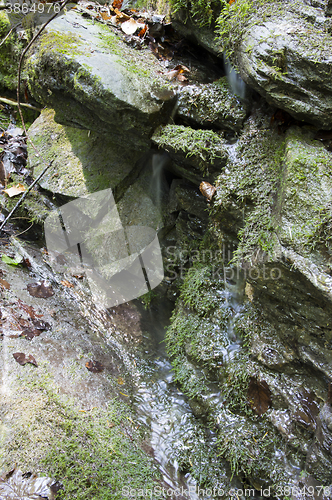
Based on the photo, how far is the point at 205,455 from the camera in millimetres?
2902

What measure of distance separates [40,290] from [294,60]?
3.69 meters

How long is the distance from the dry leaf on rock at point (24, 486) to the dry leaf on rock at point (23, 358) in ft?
2.98

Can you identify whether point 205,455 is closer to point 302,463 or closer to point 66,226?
point 302,463

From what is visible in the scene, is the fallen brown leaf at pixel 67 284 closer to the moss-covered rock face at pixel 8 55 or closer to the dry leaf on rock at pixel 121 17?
the dry leaf on rock at pixel 121 17

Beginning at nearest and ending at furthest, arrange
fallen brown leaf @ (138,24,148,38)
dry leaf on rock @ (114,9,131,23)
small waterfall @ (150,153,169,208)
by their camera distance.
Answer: fallen brown leaf @ (138,24,148,38) < dry leaf on rock @ (114,9,131,23) < small waterfall @ (150,153,169,208)

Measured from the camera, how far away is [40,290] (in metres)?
3.72

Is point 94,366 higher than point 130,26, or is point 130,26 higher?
point 130,26

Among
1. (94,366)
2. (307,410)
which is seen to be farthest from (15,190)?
(307,410)

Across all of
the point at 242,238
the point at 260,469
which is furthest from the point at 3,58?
the point at 260,469

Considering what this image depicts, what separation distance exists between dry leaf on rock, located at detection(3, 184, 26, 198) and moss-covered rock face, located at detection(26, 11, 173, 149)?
1.58 meters

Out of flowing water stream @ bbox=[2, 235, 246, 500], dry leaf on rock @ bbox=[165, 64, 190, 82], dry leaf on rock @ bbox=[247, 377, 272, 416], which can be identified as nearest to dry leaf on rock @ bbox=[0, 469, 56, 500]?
flowing water stream @ bbox=[2, 235, 246, 500]

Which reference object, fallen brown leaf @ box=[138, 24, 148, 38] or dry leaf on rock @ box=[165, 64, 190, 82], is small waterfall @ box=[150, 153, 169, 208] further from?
fallen brown leaf @ box=[138, 24, 148, 38]

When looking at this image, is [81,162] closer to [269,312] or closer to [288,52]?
[288,52]
